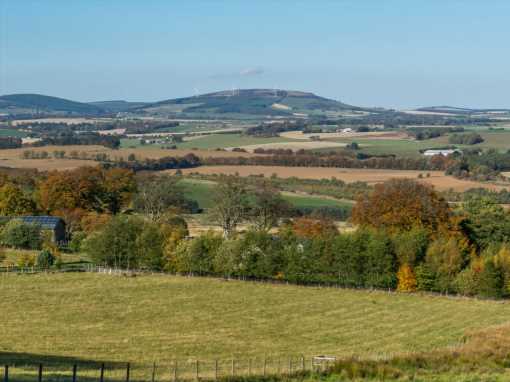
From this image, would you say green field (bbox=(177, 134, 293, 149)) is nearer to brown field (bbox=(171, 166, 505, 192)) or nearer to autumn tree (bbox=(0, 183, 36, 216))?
brown field (bbox=(171, 166, 505, 192))

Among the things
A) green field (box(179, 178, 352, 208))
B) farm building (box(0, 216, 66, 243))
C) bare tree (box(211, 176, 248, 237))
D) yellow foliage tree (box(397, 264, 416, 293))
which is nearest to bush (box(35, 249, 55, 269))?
farm building (box(0, 216, 66, 243))

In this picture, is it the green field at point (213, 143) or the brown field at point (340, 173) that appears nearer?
the brown field at point (340, 173)

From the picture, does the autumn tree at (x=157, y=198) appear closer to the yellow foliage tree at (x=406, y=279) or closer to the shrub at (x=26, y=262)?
the shrub at (x=26, y=262)

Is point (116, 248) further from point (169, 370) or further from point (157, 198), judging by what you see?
point (169, 370)

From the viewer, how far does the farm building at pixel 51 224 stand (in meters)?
74.9

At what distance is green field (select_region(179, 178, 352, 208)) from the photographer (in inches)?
3819

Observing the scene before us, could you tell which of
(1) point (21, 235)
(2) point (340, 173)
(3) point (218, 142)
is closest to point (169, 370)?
(1) point (21, 235)

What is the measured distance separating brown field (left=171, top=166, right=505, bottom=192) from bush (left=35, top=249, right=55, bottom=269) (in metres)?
61.4

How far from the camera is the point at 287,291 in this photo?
2222 inches

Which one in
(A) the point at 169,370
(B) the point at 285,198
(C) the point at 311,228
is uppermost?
(A) the point at 169,370

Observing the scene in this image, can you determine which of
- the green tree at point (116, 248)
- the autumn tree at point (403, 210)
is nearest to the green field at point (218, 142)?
the autumn tree at point (403, 210)

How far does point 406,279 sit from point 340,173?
7069 cm

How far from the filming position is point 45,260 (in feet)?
203

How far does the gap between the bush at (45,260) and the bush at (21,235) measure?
8.80 meters
